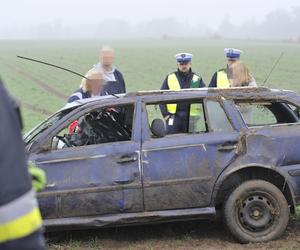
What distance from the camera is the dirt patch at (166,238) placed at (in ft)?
18.8

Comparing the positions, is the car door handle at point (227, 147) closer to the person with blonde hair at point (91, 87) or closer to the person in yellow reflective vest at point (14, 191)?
the person with blonde hair at point (91, 87)

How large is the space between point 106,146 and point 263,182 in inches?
59.9

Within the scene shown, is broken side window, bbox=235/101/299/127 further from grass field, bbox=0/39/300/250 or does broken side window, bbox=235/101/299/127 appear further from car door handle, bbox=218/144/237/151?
grass field, bbox=0/39/300/250

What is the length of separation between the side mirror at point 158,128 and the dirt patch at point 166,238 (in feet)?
3.51

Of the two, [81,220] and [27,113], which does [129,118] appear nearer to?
[81,220]

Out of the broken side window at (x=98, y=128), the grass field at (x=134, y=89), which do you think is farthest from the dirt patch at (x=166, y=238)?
the broken side window at (x=98, y=128)

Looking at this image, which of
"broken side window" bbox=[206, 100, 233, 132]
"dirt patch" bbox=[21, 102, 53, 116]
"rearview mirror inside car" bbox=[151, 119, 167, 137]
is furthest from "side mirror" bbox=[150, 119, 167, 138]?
"dirt patch" bbox=[21, 102, 53, 116]

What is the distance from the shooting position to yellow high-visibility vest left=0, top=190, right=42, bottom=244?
172 centimetres

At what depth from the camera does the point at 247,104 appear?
237 inches

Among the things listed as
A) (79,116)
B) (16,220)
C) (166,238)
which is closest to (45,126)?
(79,116)

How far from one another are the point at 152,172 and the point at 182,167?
284 mm

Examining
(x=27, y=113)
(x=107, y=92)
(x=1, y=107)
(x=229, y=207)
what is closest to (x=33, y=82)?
(x=27, y=113)

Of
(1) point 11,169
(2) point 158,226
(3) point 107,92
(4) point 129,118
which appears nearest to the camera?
(1) point 11,169

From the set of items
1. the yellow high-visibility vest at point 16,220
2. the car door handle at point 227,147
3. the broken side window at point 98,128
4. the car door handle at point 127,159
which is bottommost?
the car door handle at point 127,159
